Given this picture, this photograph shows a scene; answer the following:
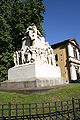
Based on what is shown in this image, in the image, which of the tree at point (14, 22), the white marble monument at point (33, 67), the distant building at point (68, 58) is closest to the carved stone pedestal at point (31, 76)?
the white marble monument at point (33, 67)

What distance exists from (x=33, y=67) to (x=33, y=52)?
1282mm

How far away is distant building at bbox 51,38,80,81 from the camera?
1409 inches

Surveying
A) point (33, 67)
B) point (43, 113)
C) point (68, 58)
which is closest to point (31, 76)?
point (33, 67)

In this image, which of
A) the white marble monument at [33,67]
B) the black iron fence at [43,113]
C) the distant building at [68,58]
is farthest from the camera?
the distant building at [68,58]

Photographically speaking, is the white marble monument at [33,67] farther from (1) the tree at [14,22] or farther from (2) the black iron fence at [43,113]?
(1) the tree at [14,22]

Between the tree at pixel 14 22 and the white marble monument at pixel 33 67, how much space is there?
22.7 feet

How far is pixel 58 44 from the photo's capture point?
1511 inches

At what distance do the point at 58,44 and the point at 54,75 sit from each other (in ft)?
86.5

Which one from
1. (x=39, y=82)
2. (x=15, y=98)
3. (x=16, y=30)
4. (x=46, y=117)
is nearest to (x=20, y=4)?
(x=16, y=30)

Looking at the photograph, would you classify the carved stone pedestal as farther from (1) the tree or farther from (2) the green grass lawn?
(1) the tree

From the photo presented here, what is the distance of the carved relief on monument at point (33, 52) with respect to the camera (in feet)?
38.0

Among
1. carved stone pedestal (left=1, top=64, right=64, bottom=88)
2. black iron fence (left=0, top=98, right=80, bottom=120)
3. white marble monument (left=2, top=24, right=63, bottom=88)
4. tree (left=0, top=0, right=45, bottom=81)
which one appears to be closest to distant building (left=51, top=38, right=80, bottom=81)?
tree (left=0, top=0, right=45, bottom=81)

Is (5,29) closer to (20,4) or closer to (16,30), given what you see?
(16,30)

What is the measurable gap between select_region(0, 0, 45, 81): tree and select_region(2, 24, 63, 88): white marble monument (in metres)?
6.93
